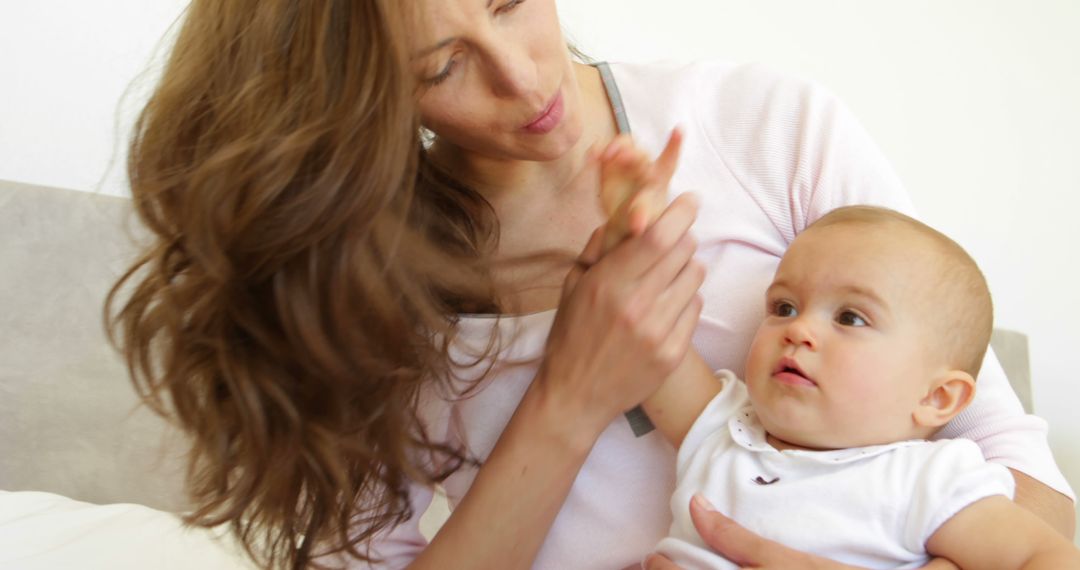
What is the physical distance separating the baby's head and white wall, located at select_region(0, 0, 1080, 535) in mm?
1427

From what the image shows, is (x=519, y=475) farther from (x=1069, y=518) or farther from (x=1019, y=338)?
(x=1019, y=338)

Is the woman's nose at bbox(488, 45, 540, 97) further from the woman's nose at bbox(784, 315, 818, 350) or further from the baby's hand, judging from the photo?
the woman's nose at bbox(784, 315, 818, 350)

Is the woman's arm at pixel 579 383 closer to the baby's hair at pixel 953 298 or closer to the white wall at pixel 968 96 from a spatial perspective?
the baby's hair at pixel 953 298

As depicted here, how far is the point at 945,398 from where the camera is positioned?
1.03 meters

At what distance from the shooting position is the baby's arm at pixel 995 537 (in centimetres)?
90

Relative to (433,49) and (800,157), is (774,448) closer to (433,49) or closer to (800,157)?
(800,157)

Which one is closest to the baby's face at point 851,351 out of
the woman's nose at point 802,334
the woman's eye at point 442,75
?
the woman's nose at point 802,334

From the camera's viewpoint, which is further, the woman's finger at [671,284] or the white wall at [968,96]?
the white wall at [968,96]

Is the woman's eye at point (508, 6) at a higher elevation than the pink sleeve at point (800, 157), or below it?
higher

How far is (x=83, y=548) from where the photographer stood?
1.58m

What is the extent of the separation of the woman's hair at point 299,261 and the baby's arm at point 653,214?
0.20m

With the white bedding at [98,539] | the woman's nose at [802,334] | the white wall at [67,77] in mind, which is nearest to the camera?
the woman's nose at [802,334]

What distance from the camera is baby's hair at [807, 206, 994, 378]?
1.01 metres

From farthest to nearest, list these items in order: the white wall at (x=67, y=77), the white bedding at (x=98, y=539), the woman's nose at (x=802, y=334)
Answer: the white wall at (x=67, y=77) < the white bedding at (x=98, y=539) < the woman's nose at (x=802, y=334)
